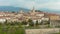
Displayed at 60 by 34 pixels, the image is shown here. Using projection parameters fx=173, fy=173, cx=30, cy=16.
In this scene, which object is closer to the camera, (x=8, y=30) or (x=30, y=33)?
(x=30, y=33)

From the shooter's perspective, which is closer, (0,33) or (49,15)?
(0,33)

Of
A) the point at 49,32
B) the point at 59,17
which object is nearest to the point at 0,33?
the point at 49,32

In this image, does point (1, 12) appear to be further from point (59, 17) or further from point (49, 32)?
point (49, 32)

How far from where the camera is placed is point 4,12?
1447 cm

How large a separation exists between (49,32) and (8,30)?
4.94ft

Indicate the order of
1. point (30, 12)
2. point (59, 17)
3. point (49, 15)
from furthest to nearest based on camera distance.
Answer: point (30, 12) < point (49, 15) < point (59, 17)

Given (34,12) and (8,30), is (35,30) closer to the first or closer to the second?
(8,30)

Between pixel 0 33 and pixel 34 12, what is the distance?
28.4 feet

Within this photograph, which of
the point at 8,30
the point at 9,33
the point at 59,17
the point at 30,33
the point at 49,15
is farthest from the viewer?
the point at 49,15

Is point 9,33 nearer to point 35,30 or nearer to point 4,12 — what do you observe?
point 35,30

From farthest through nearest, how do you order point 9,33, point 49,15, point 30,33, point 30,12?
point 30,12
point 49,15
point 9,33
point 30,33

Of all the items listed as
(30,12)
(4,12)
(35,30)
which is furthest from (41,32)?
(4,12)

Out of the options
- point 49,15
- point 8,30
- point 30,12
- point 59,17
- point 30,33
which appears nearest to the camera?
point 30,33

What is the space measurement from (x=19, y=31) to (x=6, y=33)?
1.99 ft
